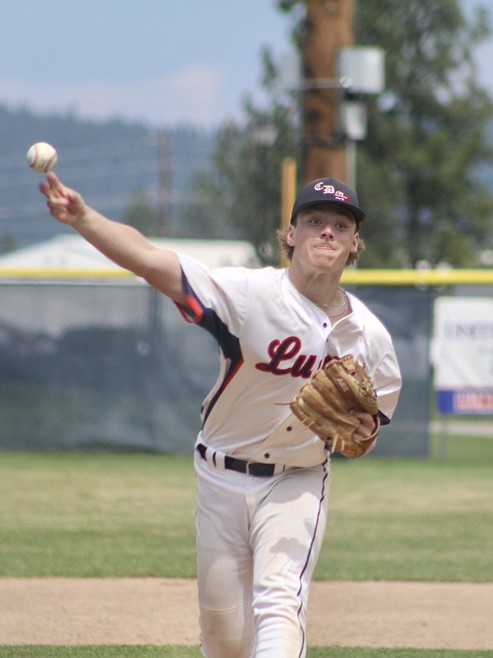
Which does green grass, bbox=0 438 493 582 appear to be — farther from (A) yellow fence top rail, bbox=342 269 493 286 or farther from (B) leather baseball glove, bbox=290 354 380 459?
(B) leather baseball glove, bbox=290 354 380 459

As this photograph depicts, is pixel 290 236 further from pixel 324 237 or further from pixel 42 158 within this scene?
pixel 42 158

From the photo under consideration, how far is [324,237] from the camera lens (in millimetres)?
3799

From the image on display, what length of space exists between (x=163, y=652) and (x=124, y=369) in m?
7.34

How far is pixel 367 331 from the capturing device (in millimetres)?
3994

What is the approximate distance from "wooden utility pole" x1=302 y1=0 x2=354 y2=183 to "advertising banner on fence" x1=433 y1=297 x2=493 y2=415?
2.04 meters

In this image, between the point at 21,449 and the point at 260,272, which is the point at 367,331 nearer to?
the point at 260,272

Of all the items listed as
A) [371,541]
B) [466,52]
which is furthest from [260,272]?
[466,52]

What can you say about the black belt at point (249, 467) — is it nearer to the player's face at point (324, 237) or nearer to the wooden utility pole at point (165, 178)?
the player's face at point (324, 237)

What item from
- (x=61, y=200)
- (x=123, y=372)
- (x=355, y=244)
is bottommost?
(x=123, y=372)

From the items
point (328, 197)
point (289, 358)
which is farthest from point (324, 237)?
point (289, 358)

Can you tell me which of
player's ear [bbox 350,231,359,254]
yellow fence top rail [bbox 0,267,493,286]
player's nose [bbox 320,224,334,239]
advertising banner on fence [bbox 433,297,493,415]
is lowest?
advertising banner on fence [bbox 433,297,493,415]

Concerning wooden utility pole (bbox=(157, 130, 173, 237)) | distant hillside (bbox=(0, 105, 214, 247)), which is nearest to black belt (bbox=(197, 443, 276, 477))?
wooden utility pole (bbox=(157, 130, 173, 237))

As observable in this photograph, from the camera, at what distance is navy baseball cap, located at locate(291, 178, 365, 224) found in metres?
3.79

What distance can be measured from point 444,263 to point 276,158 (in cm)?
717
